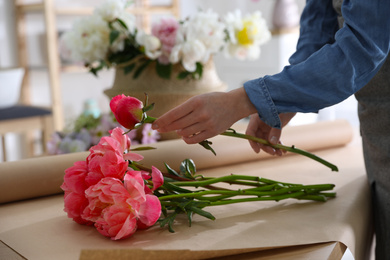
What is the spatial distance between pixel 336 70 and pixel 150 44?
64cm

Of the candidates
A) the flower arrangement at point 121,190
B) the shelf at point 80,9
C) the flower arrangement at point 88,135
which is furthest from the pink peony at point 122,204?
the shelf at point 80,9

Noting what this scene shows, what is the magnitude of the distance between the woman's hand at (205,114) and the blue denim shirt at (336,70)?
23 millimetres

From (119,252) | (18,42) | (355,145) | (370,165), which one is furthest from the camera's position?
(18,42)

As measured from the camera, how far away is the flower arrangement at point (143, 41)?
1249mm

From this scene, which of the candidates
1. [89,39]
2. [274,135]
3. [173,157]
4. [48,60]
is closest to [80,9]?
[48,60]

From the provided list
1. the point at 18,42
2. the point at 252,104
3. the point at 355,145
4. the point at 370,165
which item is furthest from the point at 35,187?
the point at 18,42

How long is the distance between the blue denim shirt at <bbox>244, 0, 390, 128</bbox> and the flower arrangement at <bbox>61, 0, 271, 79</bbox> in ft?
1.80

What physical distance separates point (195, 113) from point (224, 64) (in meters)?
3.60

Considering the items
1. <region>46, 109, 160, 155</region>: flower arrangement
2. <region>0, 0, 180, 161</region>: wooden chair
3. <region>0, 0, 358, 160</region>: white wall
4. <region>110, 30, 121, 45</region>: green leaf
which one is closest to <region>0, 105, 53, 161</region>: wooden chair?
<region>0, 0, 180, 161</region>: wooden chair

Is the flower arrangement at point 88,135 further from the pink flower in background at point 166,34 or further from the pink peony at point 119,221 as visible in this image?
the pink peony at point 119,221

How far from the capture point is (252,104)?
716mm

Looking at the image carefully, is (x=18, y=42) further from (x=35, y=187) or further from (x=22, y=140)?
(x=35, y=187)

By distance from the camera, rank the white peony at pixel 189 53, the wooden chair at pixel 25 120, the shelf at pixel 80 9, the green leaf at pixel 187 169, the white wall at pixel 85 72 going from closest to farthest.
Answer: the green leaf at pixel 187 169
the white peony at pixel 189 53
the wooden chair at pixel 25 120
the shelf at pixel 80 9
the white wall at pixel 85 72

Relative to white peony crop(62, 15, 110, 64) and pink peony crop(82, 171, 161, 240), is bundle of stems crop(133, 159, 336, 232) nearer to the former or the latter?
pink peony crop(82, 171, 161, 240)
